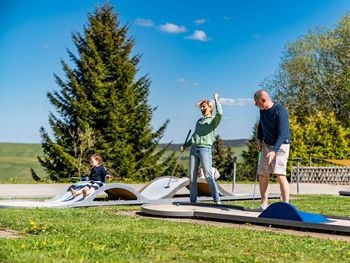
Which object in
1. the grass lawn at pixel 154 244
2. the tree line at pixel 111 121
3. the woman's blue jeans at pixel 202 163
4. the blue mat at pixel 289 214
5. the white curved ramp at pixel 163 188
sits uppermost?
the tree line at pixel 111 121

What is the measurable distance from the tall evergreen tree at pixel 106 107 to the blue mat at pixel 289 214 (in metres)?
20.9

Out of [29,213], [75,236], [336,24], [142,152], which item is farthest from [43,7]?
[336,24]

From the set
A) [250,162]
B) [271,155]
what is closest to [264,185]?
[271,155]

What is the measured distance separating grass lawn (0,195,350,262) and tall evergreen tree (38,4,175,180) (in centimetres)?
2110

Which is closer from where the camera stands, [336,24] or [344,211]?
[344,211]

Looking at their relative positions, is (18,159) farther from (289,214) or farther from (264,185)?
(289,214)

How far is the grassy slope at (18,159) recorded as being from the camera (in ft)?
136

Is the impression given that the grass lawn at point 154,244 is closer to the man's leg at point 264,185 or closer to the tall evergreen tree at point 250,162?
the man's leg at point 264,185

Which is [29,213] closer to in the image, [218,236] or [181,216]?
[181,216]

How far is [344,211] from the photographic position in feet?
31.9

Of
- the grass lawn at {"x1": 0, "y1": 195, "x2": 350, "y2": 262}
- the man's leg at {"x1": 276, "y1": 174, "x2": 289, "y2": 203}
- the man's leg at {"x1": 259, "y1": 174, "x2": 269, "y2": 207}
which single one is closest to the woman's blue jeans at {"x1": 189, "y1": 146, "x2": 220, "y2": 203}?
the man's leg at {"x1": 259, "y1": 174, "x2": 269, "y2": 207}

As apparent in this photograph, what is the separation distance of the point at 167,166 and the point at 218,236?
974 inches

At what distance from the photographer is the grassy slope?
41481 millimetres

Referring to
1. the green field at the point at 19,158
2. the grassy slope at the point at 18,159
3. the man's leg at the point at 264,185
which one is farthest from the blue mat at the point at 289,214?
the grassy slope at the point at 18,159
